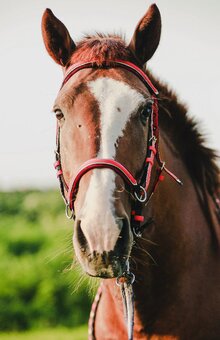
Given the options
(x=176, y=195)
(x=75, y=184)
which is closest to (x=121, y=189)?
(x=75, y=184)

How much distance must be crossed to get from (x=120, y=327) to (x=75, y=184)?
134cm

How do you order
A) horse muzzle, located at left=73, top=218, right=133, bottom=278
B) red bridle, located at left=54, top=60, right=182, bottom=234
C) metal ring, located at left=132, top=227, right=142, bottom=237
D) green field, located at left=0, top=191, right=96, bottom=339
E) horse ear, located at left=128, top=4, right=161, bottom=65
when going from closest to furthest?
horse muzzle, located at left=73, top=218, right=133, bottom=278
red bridle, located at left=54, top=60, right=182, bottom=234
metal ring, located at left=132, top=227, right=142, bottom=237
horse ear, located at left=128, top=4, right=161, bottom=65
green field, located at left=0, top=191, right=96, bottom=339

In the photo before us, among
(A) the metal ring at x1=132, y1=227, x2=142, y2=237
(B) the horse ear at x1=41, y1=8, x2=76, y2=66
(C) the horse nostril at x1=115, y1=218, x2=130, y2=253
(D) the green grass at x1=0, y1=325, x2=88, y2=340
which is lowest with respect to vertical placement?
(D) the green grass at x1=0, y1=325, x2=88, y2=340

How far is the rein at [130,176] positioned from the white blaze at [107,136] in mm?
87

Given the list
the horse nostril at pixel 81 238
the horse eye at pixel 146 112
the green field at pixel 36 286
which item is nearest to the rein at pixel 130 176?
the horse eye at pixel 146 112

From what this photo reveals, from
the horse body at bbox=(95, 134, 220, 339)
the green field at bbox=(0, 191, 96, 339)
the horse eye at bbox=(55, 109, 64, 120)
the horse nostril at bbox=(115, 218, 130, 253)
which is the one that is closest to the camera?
the horse nostril at bbox=(115, 218, 130, 253)

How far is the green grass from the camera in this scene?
12.4m

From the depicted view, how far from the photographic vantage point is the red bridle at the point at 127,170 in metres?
3.62

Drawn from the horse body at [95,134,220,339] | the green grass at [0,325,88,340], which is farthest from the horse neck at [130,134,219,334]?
the green grass at [0,325,88,340]

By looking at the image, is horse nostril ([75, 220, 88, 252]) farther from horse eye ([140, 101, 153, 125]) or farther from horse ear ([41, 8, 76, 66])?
horse ear ([41, 8, 76, 66])

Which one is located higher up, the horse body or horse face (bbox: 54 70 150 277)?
horse face (bbox: 54 70 150 277)

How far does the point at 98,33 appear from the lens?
4648 mm

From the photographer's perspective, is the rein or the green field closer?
the rein

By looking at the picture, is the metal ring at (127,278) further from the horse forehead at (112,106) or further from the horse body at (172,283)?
the horse forehead at (112,106)
